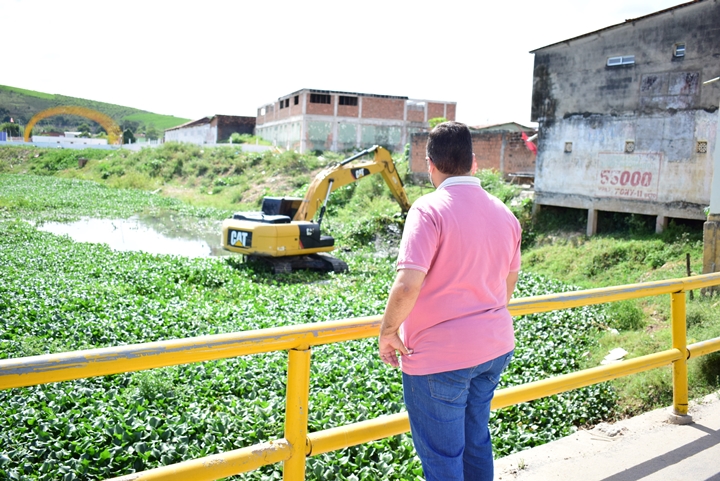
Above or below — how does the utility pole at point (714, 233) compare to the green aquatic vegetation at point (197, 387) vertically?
above

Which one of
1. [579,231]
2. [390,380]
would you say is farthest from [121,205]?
[390,380]

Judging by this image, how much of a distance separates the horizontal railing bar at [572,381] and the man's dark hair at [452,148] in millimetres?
→ 1423

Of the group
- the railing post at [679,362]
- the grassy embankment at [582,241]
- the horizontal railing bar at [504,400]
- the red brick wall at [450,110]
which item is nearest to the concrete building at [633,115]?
the grassy embankment at [582,241]

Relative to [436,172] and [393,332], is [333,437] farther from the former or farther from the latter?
[436,172]

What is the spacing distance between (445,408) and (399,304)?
0.51 m

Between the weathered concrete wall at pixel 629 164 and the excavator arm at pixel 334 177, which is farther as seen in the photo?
the excavator arm at pixel 334 177

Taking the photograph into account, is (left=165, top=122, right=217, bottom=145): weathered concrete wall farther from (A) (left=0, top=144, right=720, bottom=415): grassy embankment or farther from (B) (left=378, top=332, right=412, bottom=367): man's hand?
(B) (left=378, top=332, right=412, bottom=367): man's hand

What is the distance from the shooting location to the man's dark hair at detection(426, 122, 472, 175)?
2713mm

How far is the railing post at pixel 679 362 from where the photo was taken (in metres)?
4.47

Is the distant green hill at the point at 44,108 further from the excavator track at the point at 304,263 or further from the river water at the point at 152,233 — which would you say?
the excavator track at the point at 304,263

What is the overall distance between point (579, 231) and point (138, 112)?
553 feet

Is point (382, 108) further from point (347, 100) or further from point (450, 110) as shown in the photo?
point (450, 110)

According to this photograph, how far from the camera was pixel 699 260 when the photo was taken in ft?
41.4

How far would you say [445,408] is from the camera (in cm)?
261
